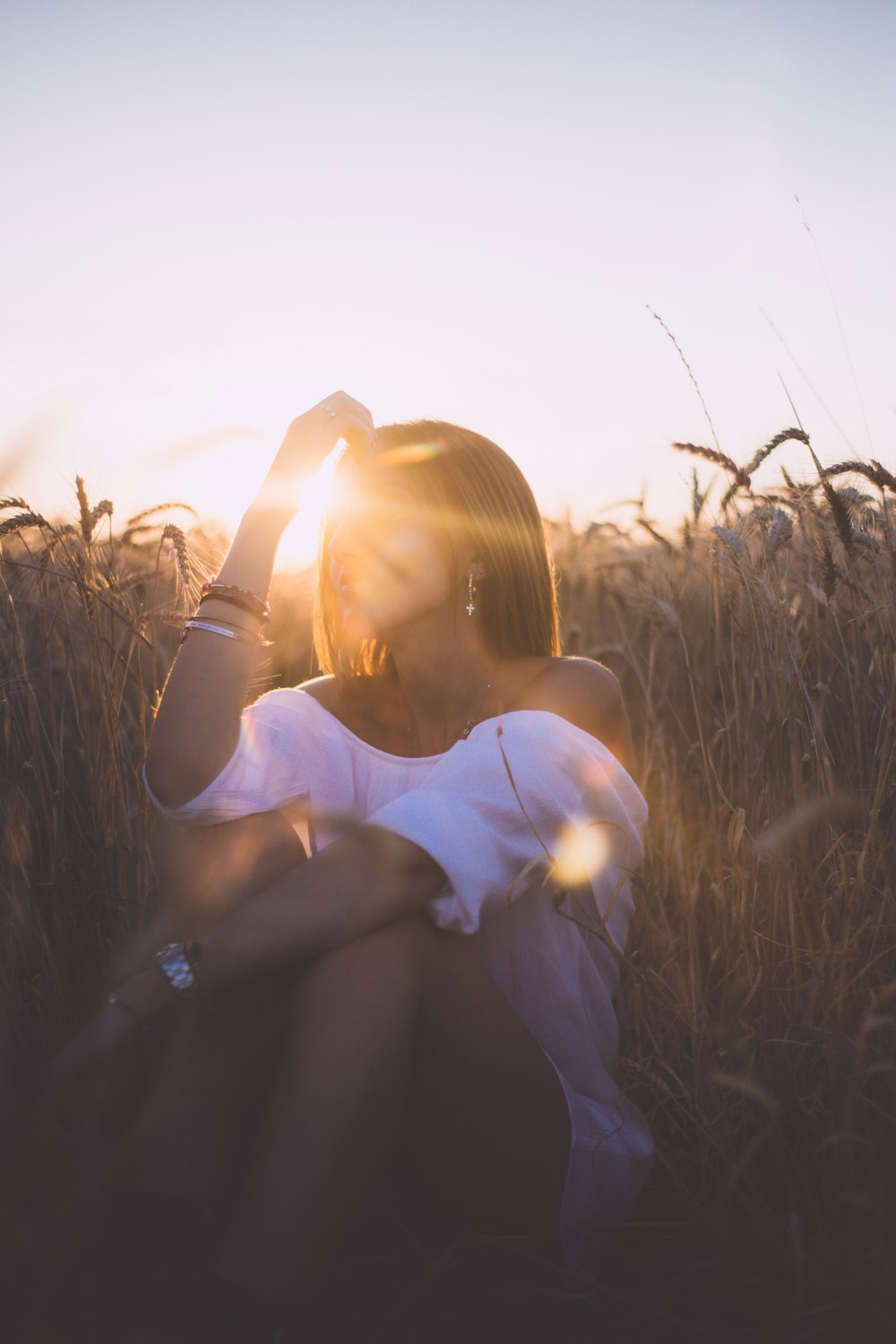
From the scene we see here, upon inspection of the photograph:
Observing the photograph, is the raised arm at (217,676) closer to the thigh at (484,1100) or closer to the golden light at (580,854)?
the thigh at (484,1100)

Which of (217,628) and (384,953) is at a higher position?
(217,628)

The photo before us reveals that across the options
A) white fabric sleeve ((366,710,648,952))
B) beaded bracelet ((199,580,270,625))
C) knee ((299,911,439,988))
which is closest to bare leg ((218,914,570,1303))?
knee ((299,911,439,988))

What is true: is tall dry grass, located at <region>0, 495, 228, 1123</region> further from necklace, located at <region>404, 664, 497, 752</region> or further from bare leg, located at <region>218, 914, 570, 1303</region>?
bare leg, located at <region>218, 914, 570, 1303</region>

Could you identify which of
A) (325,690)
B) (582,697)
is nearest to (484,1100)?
(582,697)

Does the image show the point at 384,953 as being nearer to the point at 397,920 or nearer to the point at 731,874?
the point at 397,920

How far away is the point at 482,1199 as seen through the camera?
138cm

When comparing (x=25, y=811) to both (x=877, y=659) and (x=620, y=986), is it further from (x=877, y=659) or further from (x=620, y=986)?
(x=877, y=659)

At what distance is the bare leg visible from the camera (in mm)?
1134

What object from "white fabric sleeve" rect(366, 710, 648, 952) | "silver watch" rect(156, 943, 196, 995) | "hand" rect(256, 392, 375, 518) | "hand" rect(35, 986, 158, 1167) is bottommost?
"hand" rect(35, 986, 158, 1167)

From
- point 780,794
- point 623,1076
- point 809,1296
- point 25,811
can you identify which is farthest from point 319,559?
point 809,1296

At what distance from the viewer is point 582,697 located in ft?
5.59

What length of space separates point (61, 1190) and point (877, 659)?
5.39 ft

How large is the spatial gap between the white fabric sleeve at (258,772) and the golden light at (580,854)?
54 cm

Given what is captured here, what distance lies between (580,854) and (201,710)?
64 cm
